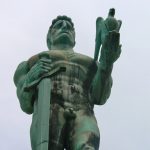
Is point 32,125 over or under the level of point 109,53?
under

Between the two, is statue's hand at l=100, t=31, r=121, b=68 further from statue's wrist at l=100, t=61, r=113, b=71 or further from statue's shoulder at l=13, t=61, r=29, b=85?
statue's shoulder at l=13, t=61, r=29, b=85

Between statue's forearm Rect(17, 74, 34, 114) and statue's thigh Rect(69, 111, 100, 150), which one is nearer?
statue's thigh Rect(69, 111, 100, 150)

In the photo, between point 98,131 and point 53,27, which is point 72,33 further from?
point 98,131

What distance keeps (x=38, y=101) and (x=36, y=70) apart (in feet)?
2.06

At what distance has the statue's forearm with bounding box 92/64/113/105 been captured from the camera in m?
13.3

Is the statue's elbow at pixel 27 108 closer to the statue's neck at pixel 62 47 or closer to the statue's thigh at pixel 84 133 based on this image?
the statue's thigh at pixel 84 133

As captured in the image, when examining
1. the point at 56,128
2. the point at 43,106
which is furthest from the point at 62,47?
the point at 43,106

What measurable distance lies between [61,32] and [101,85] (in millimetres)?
1680

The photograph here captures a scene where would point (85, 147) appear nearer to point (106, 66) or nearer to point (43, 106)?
point (43, 106)

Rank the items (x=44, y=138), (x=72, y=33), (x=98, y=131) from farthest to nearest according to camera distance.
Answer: (x=72, y=33) → (x=98, y=131) → (x=44, y=138)

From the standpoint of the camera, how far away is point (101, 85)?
13445 millimetres

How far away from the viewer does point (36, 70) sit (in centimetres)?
1320

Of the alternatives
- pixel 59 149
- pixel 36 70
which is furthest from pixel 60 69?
pixel 59 149

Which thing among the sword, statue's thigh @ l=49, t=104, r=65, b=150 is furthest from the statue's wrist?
statue's thigh @ l=49, t=104, r=65, b=150
